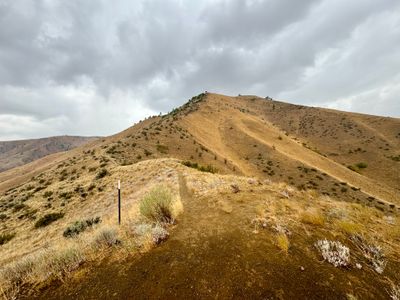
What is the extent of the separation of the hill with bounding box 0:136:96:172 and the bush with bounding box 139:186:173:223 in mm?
169291

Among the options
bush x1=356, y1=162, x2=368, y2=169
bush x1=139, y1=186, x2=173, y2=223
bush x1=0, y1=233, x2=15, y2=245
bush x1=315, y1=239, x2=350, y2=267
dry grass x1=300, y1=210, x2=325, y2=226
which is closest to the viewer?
bush x1=315, y1=239, x2=350, y2=267

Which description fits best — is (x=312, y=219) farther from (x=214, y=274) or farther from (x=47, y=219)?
(x=47, y=219)

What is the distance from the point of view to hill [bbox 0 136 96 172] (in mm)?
149625

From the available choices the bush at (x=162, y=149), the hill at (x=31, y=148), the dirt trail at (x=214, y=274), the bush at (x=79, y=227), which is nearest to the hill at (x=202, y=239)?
the dirt trail at (x=214, y=274)

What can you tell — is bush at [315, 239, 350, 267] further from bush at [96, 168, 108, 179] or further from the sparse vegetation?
bush at [96, 168, 108, 179]

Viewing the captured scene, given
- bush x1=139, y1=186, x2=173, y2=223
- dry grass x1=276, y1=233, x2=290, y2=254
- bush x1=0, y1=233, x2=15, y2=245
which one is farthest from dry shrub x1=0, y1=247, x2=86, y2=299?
bush x1=0, y1=233, x2=15, y2=245

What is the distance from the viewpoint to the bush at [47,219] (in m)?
14.8

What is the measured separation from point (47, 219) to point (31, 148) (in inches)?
7514

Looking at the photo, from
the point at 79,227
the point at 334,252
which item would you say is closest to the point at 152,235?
the point at 334,252

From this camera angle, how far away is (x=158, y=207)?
8039mm

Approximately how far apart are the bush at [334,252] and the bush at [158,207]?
4.36 m

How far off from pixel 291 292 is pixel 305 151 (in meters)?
47.2

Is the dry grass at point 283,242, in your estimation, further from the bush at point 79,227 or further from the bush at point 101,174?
the bush at point 101,174

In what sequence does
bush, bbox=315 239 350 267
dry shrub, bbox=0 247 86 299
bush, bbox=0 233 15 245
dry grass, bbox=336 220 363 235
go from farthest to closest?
bush, bbox=0 233 15 245
dry grass, bbox=336 220 363 235
dry shrub, bbox=0 247 86 299
bush, bbox=315 239 350 267
